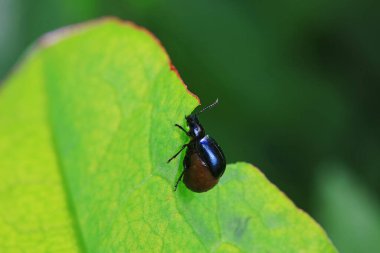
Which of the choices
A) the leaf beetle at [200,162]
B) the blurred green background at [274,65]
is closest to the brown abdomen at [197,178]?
Answer: the leaf beetle at [200,162]

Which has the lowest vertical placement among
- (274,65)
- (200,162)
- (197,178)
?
(274,65)

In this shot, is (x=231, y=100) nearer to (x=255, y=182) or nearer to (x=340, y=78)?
(x=340, y=78)

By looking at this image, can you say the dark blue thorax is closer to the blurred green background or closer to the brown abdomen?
the brown abdomen

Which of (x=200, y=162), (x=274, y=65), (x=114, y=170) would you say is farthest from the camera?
(x=274, y=65)

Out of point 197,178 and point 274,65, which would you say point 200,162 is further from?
point 274,65


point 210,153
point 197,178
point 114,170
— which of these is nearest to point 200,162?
point 210,153

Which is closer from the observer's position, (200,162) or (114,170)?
(114,170)

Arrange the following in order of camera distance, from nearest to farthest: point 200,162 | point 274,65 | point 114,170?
point 114,170 < point 200,162 < point 274,65
